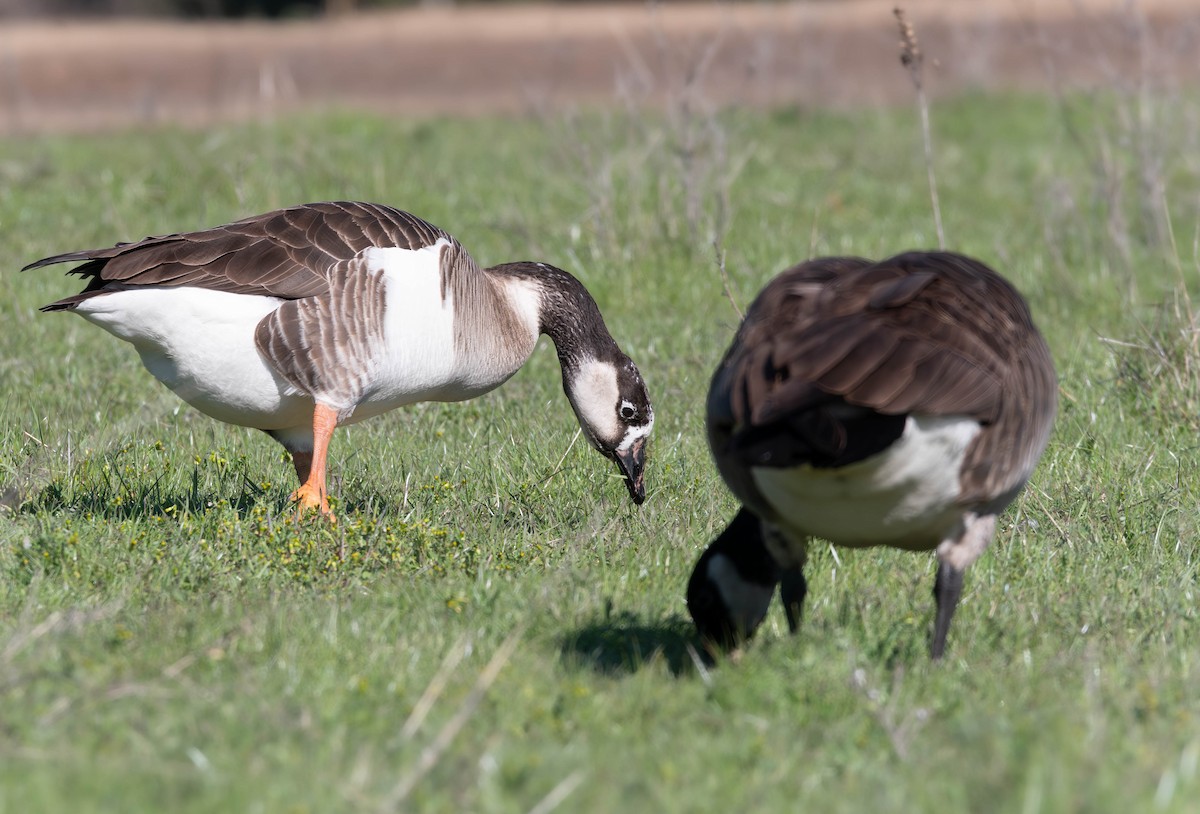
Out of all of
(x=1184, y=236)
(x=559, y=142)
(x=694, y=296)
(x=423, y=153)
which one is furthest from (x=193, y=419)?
(x=1184, y=236)

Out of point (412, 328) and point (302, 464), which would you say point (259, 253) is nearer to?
point (412, 328)

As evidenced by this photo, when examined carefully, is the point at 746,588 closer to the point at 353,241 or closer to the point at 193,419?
the point at 353,241

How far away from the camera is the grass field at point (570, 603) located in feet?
11.2

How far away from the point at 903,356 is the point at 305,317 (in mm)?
2778

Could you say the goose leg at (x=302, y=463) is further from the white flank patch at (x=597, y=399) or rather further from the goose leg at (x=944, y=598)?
the goose leg at (x=944, y=598)

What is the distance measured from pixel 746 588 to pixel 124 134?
13.4m

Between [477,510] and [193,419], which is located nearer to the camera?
[477,510]

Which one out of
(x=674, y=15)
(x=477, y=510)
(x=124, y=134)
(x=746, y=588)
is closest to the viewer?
(x=746, y=588)

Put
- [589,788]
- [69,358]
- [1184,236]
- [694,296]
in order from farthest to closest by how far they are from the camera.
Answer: [1184,236]
[694,296]
[69,358]
[589,788]

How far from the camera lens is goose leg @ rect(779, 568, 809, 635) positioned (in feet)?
15.1

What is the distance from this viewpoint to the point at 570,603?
4.79 meters

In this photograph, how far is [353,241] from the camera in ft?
19.5

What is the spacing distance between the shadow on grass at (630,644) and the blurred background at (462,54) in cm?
845

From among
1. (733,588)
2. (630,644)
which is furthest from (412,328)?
(733,588)
